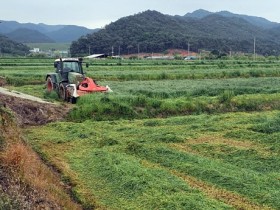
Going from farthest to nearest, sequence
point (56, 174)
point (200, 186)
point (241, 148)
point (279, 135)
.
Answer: point (279, 135) < point (241, 148) < point (56, 174) < point (200, 186)

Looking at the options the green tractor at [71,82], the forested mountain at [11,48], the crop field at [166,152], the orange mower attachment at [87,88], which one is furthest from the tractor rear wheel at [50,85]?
the forested mountain at [11,48]

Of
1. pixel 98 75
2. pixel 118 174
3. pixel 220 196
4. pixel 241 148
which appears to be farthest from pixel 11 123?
pixel 98 75

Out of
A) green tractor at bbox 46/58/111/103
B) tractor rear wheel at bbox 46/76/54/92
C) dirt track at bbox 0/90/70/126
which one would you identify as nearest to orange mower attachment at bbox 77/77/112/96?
green tractor at bbox 46/58/111/103

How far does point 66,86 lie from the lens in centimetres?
2555

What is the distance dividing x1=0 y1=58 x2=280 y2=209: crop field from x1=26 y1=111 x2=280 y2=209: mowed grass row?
0.9 inches

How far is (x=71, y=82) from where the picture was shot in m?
26.1

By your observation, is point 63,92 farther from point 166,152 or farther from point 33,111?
point 166,152

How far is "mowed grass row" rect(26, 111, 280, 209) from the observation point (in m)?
10.1

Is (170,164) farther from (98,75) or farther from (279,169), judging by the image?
(98,75)

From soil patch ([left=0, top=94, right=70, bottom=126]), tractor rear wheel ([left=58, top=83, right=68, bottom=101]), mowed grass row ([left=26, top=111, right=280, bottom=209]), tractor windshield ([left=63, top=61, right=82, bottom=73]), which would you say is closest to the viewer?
mowed grass row ([left=26, top=111, right=280, bottom=209])

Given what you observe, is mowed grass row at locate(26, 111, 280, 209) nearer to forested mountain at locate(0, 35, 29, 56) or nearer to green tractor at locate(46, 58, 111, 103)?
green tractor at locate(46, 58, 111, 103)

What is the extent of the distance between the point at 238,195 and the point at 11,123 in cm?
898

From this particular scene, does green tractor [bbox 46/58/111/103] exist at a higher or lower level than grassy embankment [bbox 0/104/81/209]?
higher

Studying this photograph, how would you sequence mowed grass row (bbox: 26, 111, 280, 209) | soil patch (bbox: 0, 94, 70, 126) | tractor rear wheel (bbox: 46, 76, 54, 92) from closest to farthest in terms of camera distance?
1. mowed grass row (bbox: 26, 111, 280, 209)
2. soil patch (bbox: 0, 94, 70, 126)
3. tractor rear wheel (bbox: 46, 76, 54, 92)
